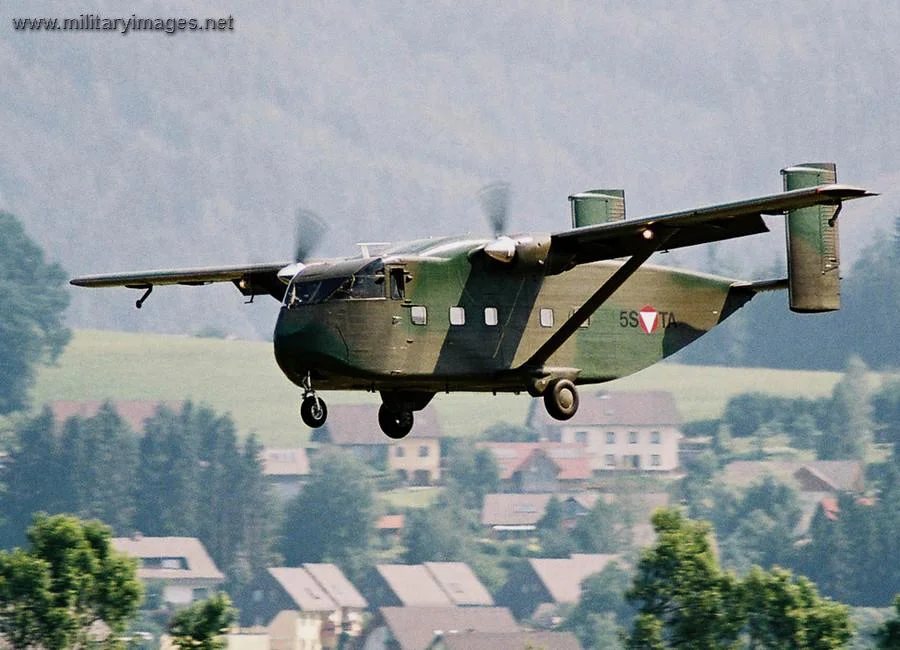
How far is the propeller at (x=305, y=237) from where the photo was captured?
43406 mm

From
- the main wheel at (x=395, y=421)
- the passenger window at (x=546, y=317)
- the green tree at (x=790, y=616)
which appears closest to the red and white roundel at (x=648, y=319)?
the passenger window at (x=546, y=317)

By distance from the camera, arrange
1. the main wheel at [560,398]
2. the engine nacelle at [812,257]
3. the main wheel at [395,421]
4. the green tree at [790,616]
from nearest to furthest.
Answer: the main wheel at [560,398], the main wheel at [395,421], the engine nacelle at [812,257], the green tree at [790,616]

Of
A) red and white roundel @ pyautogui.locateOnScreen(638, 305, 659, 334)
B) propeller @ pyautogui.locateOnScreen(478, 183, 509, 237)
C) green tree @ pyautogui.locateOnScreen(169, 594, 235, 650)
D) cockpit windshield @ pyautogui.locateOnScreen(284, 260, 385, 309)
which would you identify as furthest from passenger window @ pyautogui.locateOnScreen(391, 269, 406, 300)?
green tree @ pyautogui.locateOnScreen(169, 594, 235, 650)

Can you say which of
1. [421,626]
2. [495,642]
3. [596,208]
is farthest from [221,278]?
[421,626]

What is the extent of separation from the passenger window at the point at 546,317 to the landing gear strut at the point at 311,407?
4.84 metres

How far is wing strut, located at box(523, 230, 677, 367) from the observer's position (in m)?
41.6

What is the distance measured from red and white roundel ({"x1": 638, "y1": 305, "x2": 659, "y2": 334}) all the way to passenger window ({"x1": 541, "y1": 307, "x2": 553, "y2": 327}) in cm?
279

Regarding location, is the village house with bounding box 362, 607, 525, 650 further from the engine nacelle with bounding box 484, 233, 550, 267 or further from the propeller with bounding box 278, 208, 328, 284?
the engine nacelle with bounding box 484, 233, 550, 267

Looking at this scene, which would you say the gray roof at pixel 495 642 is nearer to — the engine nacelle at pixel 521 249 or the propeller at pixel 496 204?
the propeller at pixel 496 204

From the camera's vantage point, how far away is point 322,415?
40.7 metres

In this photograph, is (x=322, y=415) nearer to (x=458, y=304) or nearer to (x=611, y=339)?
(x=458, y=304)

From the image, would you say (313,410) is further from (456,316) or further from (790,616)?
(790,616)

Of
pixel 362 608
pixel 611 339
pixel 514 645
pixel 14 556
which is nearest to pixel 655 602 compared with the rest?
pixel 14 556

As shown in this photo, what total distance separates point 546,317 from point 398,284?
3.61 metres
